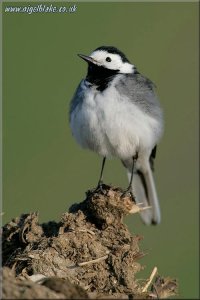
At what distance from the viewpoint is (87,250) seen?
22.9 ft

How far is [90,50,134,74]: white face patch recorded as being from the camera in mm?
10188

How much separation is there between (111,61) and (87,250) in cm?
391


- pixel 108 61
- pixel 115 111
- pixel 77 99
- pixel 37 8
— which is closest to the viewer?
pixel 115 111

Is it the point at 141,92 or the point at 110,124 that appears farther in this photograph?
the point at 141,92

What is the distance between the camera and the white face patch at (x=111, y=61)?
1019cm

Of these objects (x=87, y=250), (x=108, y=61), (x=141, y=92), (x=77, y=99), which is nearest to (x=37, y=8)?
(x=108, y=61)

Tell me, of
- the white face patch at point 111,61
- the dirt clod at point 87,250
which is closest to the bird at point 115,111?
the white face patch at point 111,61

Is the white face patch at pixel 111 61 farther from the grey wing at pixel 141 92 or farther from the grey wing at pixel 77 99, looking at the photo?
the grey wing at pixel 77 99

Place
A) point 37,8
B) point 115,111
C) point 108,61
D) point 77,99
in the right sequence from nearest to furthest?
point 115,111
point 77,99
point 108,61
point 37,8

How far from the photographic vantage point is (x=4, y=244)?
7.45 m

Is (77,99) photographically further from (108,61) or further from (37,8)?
(37,8)

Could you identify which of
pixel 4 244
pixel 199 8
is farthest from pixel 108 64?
pixel 199 8

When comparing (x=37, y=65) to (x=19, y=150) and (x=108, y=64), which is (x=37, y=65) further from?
(x=108, y=64)

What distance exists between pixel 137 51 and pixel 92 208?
12.5 metres
